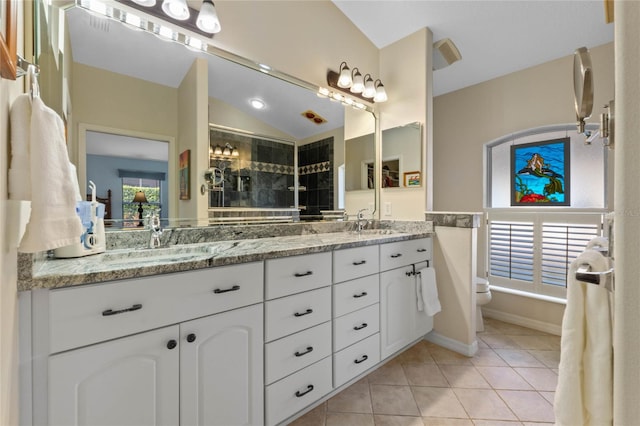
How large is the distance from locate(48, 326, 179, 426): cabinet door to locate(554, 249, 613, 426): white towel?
1224 millimetres

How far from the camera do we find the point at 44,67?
1.15 m

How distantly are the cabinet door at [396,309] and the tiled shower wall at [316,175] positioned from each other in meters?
0.75

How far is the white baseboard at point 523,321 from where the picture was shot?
2.44m

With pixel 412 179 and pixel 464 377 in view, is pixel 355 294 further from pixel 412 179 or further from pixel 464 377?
pixel 412 179

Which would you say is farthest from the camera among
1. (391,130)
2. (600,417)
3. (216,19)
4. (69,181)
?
(391,130)

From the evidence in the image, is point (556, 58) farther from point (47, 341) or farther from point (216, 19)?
point (47, 341)

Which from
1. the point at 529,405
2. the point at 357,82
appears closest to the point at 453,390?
the point at 529,405

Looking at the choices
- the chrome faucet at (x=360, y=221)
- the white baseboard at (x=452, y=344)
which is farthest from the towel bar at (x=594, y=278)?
the chrome faucet at (x=360, y=221)

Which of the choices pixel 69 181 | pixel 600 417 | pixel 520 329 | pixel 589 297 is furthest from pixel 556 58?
pixel 69 181

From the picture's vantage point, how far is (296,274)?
4.60ft

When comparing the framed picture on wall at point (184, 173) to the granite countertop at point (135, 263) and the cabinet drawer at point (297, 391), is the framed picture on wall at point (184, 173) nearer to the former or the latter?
the granite countertop at point (135, 263)

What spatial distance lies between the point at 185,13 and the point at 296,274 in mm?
1508

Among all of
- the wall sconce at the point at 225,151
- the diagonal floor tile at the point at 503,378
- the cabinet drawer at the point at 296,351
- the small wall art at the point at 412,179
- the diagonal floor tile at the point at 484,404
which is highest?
the wall sconce at the point at 225,151

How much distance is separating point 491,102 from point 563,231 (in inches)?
55.0
